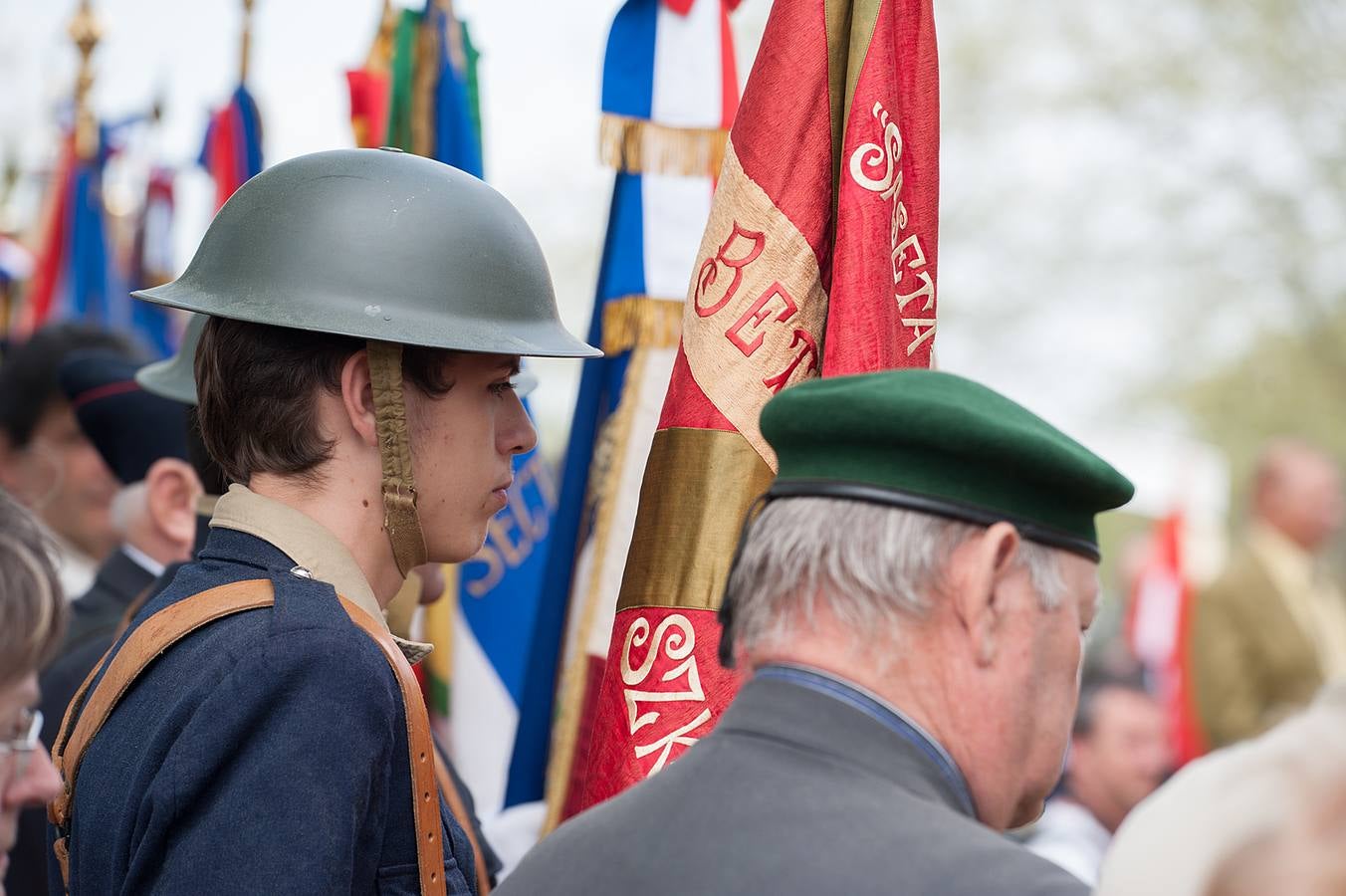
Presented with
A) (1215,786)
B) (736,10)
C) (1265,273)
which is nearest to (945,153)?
(1265,273)

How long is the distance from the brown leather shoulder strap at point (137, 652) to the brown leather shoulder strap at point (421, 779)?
0.46 feet

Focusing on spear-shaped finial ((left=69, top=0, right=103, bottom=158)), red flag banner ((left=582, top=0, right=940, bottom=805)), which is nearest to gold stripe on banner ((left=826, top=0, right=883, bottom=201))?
red flag banner ((left=582, top=0, right=940, bottom=805))

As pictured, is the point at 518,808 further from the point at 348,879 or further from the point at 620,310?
the point at 348,879

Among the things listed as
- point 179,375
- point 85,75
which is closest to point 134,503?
point 179,375

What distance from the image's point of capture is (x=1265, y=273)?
2069 cm

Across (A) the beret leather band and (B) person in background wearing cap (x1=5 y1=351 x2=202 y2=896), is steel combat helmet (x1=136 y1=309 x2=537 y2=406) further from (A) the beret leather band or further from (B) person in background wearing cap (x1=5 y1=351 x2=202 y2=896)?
(A) the beret leather band

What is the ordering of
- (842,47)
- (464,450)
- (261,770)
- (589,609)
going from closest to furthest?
(261,770), (464,450), (842,47), (589,609)

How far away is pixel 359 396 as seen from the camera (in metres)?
2.18

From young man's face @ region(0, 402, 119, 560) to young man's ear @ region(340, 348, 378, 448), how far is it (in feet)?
10.4

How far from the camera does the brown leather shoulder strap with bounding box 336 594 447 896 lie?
6.50 ft

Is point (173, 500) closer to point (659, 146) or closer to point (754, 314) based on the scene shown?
point (659, 146)

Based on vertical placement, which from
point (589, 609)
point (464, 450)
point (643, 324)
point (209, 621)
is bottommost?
point (589, 609)

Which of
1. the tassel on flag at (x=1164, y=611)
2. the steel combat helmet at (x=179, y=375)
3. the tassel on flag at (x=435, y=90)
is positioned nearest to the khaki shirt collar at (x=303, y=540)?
the steel combat helmet at (x=179, y=375)

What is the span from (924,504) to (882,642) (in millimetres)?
148
